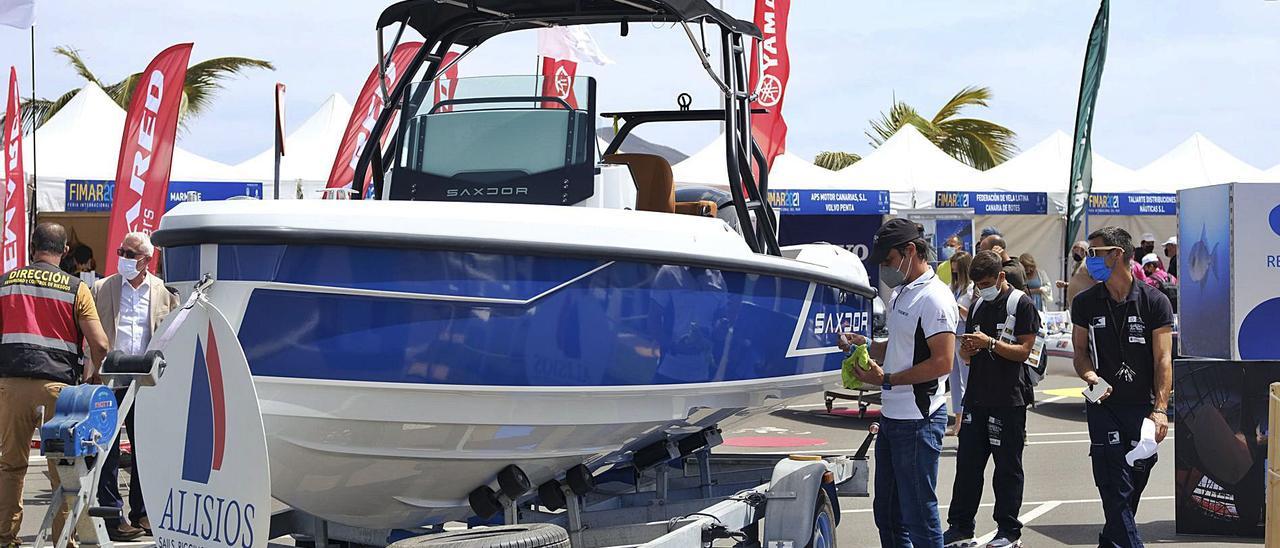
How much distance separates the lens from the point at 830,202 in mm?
19766

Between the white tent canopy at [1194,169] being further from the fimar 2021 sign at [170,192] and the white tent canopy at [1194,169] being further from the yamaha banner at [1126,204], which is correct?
the fimar 2021 sign at [170,192]

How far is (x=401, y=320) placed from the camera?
430 cm

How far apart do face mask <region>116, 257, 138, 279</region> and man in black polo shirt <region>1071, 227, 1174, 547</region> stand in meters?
5.00

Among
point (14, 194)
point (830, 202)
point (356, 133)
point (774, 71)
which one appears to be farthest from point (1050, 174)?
point (14, 194)

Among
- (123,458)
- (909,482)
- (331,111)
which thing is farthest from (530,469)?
(331,111)

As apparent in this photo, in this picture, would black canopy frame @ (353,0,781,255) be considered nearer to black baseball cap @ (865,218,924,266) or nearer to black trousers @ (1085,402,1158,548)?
black baseball cap @ (865,218,924,266)

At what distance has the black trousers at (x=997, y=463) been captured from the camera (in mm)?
6582

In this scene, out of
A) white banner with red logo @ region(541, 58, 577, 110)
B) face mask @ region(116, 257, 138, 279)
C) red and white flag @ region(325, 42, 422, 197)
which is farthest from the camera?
red and white flag @ region(325, 42, 422, 197)

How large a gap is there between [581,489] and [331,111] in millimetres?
15705

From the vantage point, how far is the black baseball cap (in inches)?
224

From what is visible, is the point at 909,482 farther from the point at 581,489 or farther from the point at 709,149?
the point at 709,149

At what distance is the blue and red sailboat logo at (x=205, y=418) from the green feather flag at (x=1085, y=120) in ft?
42.7

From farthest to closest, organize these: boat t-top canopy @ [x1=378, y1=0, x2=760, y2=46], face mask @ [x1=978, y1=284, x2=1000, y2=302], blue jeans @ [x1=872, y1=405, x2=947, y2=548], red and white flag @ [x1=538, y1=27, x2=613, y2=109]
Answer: red and white flag @ [x1=538, y1=27, x2=613, y2=109] → face mask @ [x1=978, y1=284, x2=1000, y2=302] → boat t-top canopy @ [x1=378, y1=0, x2=760, y2=46] → blue jeans @ [x1=872, y1=405, x2=947, y2=548]

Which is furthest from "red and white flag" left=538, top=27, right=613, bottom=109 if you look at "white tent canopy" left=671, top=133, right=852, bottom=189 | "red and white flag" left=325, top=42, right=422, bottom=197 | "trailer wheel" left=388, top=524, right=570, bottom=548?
"trailer wheel" left=388, top=524, right=570, bottom=548
